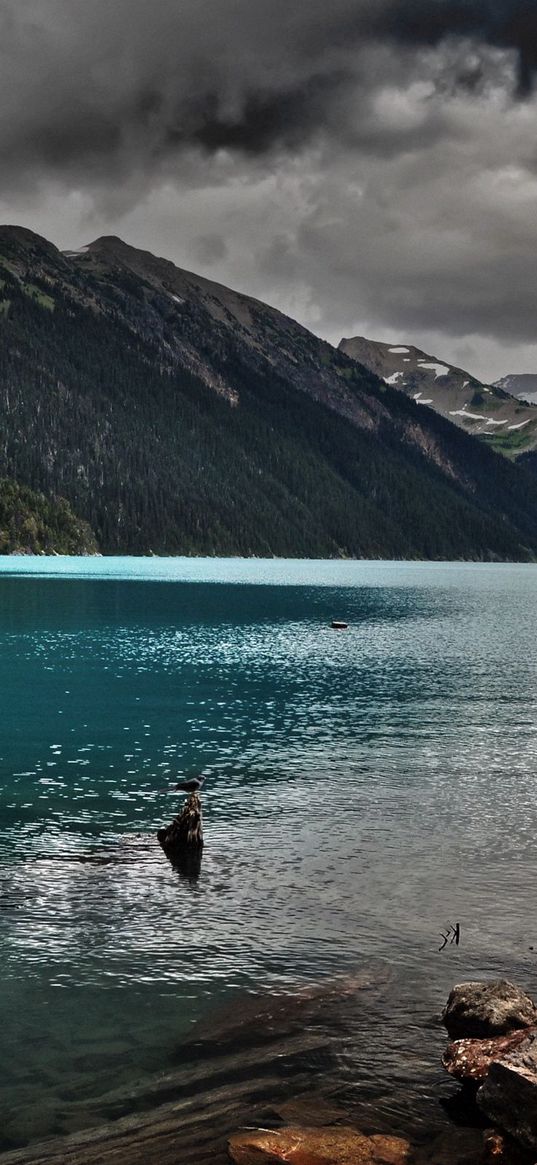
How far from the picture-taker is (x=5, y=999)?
18562mm

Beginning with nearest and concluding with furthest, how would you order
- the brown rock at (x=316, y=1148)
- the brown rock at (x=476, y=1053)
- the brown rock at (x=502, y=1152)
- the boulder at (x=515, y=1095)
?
the brown rock at (x=316, y=1148)
the brown rock at (x=502, y=1152)
the boulder at (x=515, y=1095)
the brown rock at (x=476, y=1053)

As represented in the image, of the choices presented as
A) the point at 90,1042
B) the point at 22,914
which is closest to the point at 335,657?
the point at 22,914

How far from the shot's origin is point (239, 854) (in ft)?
92.9

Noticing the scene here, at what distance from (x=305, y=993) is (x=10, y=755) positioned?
2670 cm

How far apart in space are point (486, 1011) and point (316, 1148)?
180 inches

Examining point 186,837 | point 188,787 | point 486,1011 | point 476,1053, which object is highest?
point 486,1011

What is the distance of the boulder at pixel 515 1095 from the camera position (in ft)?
44.3

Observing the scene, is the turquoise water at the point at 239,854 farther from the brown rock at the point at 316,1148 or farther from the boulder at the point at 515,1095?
the boulder at the point at 515,1095

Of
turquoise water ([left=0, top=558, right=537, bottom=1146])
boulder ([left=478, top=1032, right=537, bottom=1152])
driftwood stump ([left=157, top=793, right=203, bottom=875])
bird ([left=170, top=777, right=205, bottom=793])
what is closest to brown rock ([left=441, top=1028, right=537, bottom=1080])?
turquoise water ([left=0, top=558, right=537, bottom=1146])

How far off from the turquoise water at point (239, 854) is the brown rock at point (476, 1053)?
22.3 inches

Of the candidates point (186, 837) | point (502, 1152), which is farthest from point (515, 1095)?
point (186, 837)

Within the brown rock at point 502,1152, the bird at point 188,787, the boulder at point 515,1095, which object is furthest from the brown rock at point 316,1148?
the bird at point 188,787

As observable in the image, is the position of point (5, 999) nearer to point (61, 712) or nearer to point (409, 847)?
point (409, 847)

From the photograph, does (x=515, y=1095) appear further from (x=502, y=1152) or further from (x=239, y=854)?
(x=239, y=854)
